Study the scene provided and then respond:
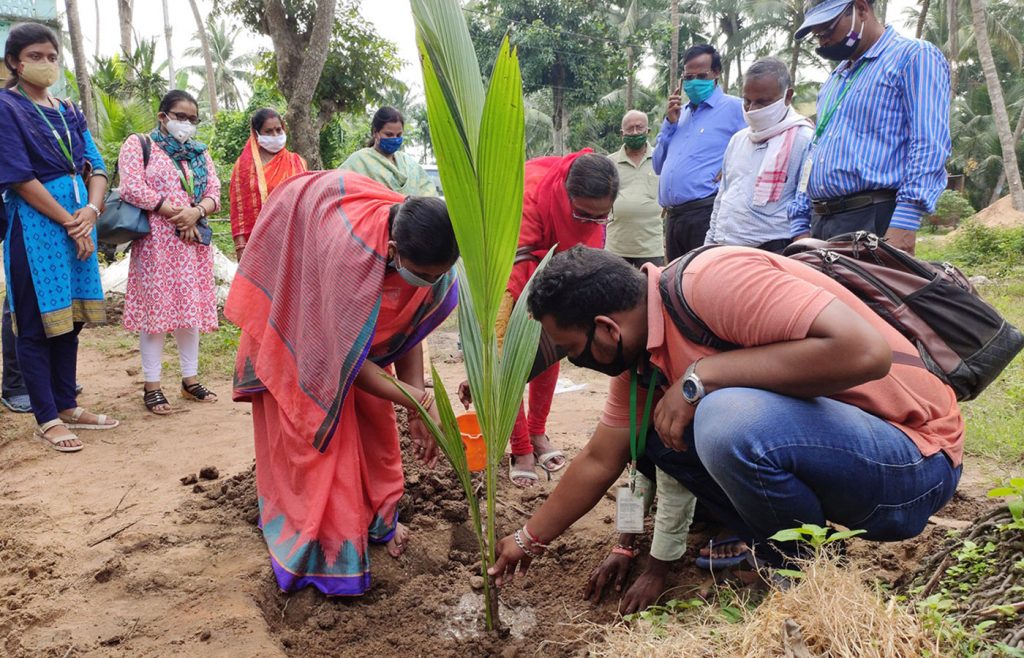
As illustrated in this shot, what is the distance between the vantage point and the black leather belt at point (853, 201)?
2637mm

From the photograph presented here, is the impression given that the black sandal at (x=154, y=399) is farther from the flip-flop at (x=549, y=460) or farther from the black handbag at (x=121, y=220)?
the flip-flop at (x=549, y=460)

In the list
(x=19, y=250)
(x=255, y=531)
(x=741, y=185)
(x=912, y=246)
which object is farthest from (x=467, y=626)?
(x=19, y=250)

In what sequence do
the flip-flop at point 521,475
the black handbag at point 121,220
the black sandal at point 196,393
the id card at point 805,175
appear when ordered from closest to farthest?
the id card at point 805,175
the flip-flop at point 521,475
the black handbag at point 121,220
the black sandal at point 196,393

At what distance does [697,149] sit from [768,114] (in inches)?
32.6

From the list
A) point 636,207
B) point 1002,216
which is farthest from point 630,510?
point 1002,216

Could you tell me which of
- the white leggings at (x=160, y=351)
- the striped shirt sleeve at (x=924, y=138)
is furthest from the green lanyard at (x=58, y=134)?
the striped shirt sleeve at (x=924, y=138)

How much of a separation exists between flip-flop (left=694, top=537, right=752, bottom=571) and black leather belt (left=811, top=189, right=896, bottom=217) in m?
1.32

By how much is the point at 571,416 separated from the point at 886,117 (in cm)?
213

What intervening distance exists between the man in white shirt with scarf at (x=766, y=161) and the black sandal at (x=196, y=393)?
3.06 metres

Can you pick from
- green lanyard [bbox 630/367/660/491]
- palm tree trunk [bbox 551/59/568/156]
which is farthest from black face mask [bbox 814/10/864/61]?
palm tree trunk [bbox 551/59/568/156]

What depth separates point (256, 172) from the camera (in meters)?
4.58

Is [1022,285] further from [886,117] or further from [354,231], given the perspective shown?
[354,231]

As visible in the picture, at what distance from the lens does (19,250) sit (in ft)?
11.2

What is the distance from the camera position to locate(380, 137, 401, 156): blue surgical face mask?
4.05m
